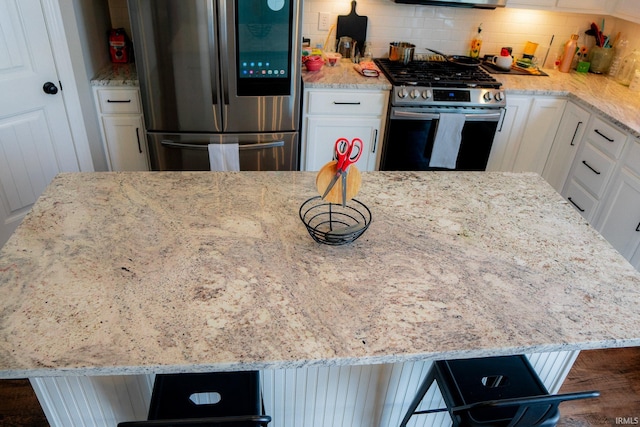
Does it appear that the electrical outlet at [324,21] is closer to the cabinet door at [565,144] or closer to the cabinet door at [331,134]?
the cabinet door at [331,134]

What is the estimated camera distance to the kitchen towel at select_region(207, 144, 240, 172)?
115 inches

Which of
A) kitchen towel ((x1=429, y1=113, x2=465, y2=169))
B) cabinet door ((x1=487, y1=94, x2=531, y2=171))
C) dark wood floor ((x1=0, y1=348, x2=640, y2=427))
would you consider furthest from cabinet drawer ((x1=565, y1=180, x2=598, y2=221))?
dark wood floor ((x1=0, y1=348, x2=640, y2=427))

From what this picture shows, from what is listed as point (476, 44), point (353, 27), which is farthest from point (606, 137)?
point (353, 27)

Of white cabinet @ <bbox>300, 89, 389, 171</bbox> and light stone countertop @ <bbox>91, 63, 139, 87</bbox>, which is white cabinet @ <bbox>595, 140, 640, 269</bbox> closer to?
white cabinet @ <bbox>300, 89, 389, 171</bbox>

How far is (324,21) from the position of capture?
338 centimetres

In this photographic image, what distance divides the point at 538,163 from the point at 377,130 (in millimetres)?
1278

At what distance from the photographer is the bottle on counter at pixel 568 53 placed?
3494mm

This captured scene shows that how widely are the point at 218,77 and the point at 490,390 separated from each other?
7.16 ft

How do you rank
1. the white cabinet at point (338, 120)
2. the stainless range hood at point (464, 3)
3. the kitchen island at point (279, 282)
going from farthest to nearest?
the stainless range hood at point (464, 3), the white cabinet at point (338, 120), the kitchen island at point (279, 282)

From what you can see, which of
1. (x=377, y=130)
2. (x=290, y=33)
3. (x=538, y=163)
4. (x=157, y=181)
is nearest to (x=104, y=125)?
(x=290, y=33)

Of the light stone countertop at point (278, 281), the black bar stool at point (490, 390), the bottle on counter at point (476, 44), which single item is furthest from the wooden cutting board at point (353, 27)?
the black bar stool at point (490, 390)

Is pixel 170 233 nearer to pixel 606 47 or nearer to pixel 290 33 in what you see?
pixel 290 33

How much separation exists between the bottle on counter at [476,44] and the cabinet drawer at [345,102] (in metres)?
1.02

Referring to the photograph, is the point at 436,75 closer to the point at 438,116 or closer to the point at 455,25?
the point at 438,116
